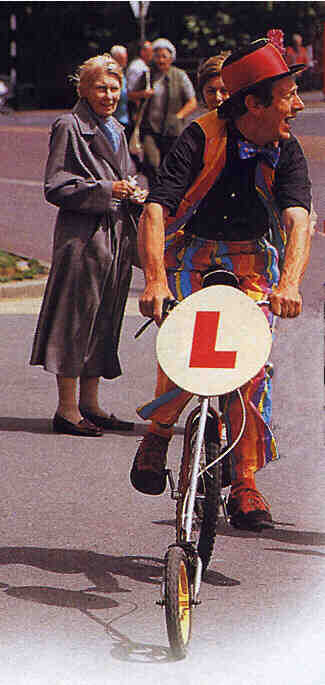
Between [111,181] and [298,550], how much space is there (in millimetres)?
2631

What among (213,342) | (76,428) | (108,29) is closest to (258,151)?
(213,342)

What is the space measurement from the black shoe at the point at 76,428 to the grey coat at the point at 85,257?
240 millimetres

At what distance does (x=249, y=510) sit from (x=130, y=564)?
0.46 meters

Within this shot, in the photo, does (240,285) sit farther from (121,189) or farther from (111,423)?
(111,423)

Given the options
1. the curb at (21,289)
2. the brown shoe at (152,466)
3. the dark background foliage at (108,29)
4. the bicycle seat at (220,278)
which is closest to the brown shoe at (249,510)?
the brown shoe at (152,466)

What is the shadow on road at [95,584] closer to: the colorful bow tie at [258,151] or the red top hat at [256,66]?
the colorful bow tie at [258,151]

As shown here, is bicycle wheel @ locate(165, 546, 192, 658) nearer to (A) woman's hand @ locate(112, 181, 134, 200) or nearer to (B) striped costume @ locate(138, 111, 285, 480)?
(B) striped costume @ locate(138, 111, 285, 480)

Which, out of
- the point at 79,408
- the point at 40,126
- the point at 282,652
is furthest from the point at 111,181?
the point at 40,126

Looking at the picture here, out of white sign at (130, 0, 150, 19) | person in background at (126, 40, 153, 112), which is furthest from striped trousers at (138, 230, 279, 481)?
white sign at (130, 0, 150, 19)

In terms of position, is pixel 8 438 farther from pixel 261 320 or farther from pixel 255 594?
pixel 261 320

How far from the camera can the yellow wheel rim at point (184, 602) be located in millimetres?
4258

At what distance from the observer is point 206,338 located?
176 inches

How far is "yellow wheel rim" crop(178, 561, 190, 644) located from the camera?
168 inches

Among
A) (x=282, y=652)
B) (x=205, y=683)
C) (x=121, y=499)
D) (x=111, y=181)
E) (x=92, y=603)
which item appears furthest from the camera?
(x=111, y=181)
